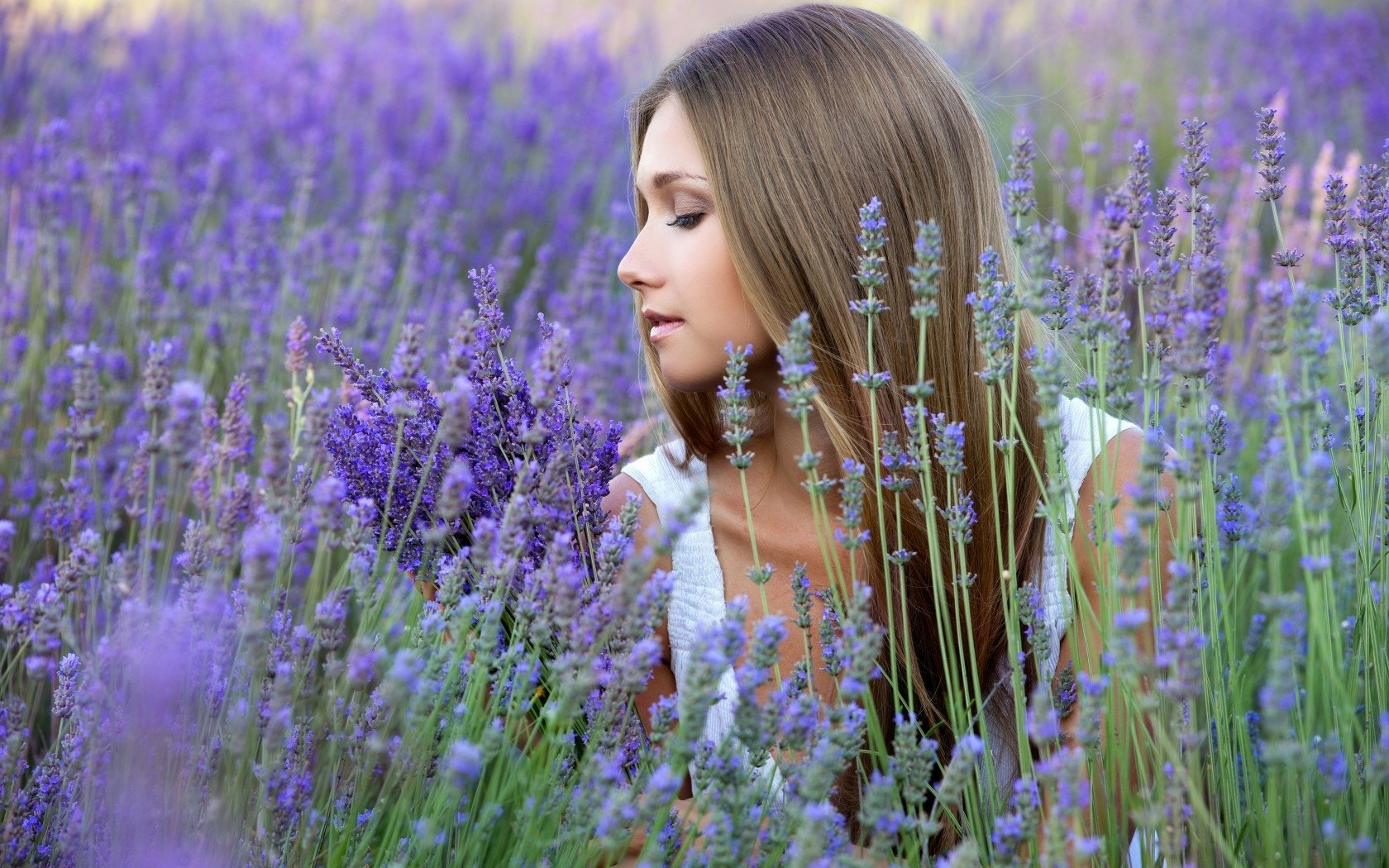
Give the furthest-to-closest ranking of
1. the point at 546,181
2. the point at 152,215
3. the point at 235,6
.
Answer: the point at 235,6 → the point at 546,181 → the point at 152,215

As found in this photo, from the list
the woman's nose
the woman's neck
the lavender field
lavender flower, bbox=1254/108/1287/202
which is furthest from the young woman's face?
lavender flower, bbox=1254/108/1287/202

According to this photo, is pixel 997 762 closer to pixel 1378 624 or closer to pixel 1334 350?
pixel 1378 624

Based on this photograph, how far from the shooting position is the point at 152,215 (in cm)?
405

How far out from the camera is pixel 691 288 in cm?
193

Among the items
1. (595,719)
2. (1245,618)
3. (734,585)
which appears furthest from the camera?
(1245,618)

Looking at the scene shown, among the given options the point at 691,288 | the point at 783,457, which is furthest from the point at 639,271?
the point at 783,457

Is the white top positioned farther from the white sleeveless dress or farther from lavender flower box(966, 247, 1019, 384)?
lavender flower box(966, 247, 1019, 384)

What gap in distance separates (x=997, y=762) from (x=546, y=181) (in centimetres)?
357

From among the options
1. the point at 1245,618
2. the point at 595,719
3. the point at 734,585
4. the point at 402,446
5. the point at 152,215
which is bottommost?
the point at 1245,618

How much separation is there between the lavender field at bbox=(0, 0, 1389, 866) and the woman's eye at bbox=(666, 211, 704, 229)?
249 mm

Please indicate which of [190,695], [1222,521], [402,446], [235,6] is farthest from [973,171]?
[235,6]

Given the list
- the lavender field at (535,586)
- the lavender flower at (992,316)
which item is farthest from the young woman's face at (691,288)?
the lavender flower at (992,316)

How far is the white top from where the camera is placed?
206 centimetres

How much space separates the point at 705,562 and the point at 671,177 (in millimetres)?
733
